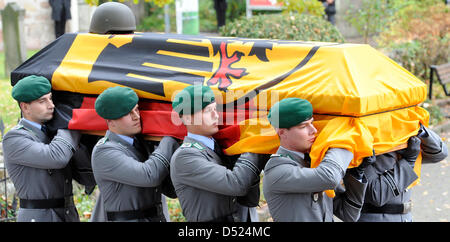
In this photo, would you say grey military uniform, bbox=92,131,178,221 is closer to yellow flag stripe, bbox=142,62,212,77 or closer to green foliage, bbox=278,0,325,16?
yellow flag stripe, bbox=142,62,212,77

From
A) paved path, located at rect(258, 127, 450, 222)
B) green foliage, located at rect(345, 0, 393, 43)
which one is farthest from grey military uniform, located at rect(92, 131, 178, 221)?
green foliage, located at rect(345, 0, 393, 43)

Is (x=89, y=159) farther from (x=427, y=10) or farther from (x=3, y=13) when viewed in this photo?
(x=427, y=10)

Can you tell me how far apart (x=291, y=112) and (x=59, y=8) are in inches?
435

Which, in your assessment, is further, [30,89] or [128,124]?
[30,89]

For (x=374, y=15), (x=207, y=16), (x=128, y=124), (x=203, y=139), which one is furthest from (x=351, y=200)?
(x=207, y=16)

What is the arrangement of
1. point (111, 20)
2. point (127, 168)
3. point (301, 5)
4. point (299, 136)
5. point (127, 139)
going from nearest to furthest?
point (299, 136), point (127, 168), point (127, 139), point (111, 20), point (301, 5)

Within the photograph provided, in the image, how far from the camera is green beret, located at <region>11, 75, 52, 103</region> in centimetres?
449

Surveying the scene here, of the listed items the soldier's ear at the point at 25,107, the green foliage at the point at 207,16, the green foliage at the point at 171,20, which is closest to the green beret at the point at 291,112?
the soldier's ear at the point at 25,107

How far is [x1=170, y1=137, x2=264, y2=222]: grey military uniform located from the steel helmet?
1.49 metres

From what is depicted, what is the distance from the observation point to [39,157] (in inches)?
176

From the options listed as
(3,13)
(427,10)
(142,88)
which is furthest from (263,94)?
(427,10)

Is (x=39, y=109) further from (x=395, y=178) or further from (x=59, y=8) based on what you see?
(x=59, y=8)

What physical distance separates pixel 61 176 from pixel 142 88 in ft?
3.55
